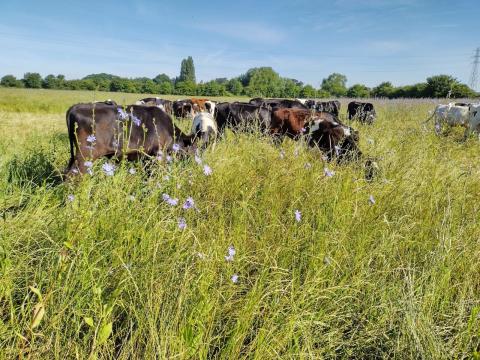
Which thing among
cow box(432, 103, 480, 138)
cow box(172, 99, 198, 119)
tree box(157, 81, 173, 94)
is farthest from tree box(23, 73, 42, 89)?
cow box(432, 103, 480, 138)

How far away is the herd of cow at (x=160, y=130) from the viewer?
134 inches

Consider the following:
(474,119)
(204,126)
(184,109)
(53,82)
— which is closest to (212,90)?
(53,82)

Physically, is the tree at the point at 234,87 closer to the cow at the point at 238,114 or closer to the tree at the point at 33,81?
the tree at the point at 33,81

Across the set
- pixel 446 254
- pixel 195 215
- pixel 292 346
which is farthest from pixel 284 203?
pixel 292 346

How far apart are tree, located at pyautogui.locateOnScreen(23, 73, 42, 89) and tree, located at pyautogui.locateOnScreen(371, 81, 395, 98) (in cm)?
6183

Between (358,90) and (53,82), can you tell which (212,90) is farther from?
(53,82)

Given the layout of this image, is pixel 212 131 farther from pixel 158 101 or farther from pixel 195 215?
pixel 158 101

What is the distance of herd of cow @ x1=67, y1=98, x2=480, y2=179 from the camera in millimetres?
3515

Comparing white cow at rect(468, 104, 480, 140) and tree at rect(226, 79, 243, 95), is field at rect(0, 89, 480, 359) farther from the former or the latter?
tree at rect(226, 79, 243, 95)

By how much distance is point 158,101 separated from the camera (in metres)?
12.9

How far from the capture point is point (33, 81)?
6431 cm

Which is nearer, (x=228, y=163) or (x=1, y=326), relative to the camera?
(x=1, y=326)

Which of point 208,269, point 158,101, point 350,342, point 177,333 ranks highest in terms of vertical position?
point 158,101

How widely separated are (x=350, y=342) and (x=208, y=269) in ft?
2.36
